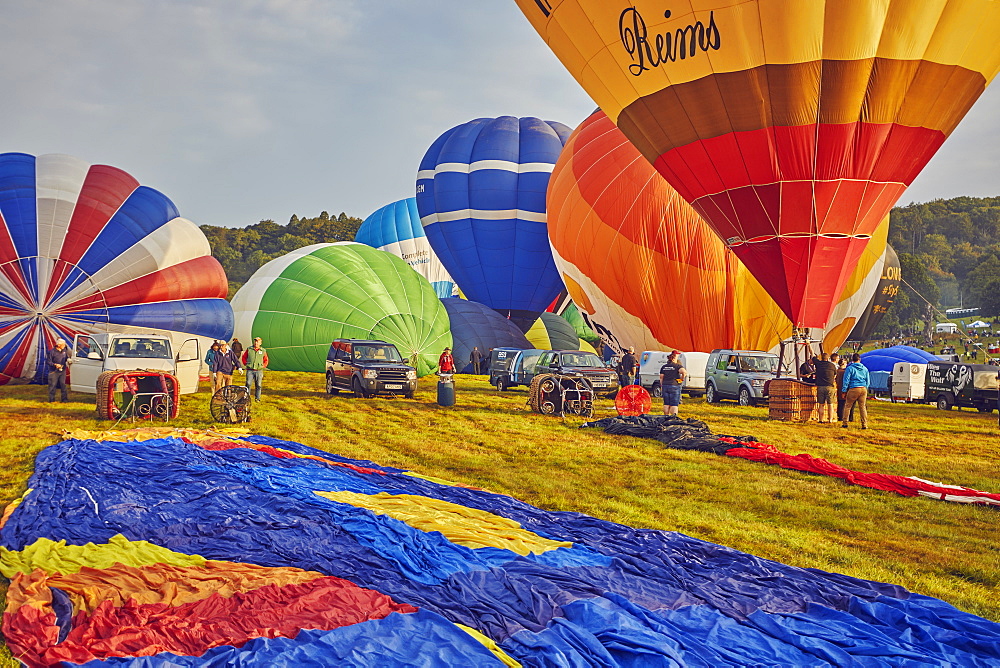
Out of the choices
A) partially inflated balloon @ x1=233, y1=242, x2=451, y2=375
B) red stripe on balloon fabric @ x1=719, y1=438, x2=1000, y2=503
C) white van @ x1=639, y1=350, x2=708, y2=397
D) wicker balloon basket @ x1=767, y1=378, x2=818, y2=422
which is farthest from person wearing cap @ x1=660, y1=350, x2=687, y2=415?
partially inflated balloon @ x1=233, y1=242, x2=451, y2=375

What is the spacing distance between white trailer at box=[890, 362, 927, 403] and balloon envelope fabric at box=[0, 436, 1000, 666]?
19.3 m

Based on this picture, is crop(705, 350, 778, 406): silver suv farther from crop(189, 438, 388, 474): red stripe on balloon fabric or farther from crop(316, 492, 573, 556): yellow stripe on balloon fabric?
crop(316, 492, 573, 556): yellow stripe on balloon fabric

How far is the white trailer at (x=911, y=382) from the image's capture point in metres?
22.3

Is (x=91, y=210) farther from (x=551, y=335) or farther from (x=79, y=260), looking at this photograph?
(x=551, y=335)

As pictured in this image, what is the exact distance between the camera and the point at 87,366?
15.1m

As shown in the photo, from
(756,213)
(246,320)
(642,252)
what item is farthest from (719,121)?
(246,320)

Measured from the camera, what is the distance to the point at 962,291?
88250mm

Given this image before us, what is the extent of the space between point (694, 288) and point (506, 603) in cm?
1680

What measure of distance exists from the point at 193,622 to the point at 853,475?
24.0 feet

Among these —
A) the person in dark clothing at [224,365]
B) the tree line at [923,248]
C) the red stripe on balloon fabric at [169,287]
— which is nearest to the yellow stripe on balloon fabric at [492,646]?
the person in dark clothing at [224,365]

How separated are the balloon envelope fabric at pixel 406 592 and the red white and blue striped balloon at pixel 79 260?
1219 cm

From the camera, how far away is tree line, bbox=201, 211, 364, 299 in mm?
80938

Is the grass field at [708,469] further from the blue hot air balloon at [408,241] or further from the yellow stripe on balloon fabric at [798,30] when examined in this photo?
the blue hot air balloon at [408,241]

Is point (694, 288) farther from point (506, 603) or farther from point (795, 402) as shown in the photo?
point (506, 603)
